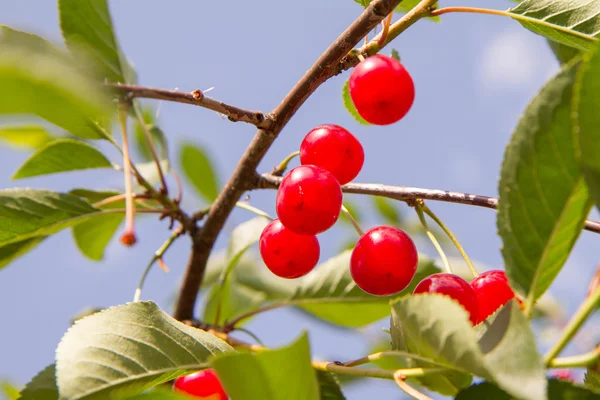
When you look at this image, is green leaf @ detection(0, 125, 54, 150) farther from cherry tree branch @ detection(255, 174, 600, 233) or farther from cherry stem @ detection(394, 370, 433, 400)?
cherry stem @ detection(394, 370, 433, 400)

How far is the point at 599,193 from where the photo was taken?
0.92 metres

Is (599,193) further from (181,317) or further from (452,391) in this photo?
(181,317)

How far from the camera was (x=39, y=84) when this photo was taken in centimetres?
63

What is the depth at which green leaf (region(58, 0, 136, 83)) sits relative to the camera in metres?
2.20

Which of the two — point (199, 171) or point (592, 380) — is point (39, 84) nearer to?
point (592, 380)

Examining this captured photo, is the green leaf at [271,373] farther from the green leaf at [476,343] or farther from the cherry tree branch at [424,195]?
the cherry tree branch at [424,195]

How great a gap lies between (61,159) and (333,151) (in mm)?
1324

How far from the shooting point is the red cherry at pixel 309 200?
1.58 m

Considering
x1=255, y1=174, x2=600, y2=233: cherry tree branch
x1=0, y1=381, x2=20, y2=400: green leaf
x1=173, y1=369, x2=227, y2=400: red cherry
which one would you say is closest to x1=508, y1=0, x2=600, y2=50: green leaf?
x1=255, y1=174, x2=600, y2=233: cherry tree branch

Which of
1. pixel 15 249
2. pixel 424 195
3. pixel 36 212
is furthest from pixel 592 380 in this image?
pixel 15 249

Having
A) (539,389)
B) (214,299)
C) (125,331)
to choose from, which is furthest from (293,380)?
(214,299)

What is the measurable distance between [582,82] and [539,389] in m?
0.45

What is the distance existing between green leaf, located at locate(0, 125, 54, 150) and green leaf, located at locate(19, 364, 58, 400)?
1542mm

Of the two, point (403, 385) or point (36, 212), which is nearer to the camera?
point (403, 385)
